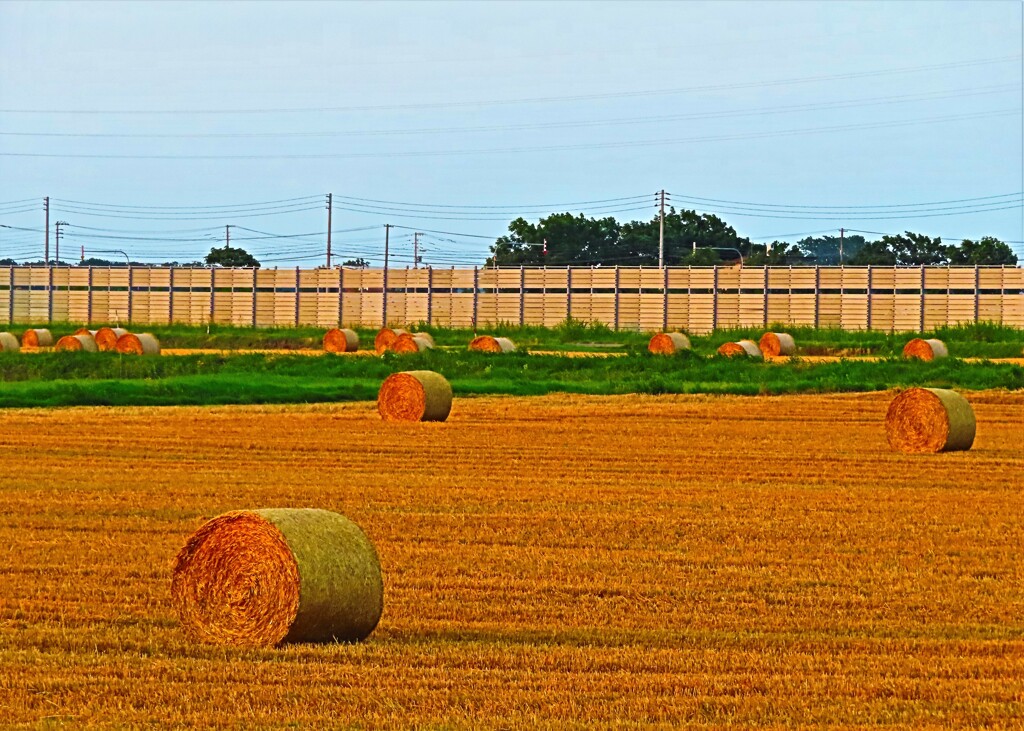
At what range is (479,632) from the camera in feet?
33.2

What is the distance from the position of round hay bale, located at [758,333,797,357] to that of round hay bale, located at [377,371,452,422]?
2137 centimetres

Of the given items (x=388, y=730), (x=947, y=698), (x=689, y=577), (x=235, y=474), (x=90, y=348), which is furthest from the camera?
(x=90, y=348)

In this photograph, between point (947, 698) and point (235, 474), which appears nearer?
point (947, 698)

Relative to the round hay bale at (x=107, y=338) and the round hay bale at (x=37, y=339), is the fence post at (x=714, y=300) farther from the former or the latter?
the round hay bale at (x=37, y=339)

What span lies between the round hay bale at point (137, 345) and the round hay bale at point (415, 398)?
61.5 feet

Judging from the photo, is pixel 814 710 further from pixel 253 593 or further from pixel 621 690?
pixel 253 593

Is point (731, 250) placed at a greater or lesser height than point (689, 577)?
greater

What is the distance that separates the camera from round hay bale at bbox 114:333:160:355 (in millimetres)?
44219

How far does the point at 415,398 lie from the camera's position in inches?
1045

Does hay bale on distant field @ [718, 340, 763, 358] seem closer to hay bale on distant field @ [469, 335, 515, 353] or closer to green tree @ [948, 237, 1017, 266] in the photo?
hay bale on distant field @ [469, 335, 515, 353]

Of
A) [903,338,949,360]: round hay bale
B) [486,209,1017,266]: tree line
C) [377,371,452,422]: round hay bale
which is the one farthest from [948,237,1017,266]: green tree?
[377,371,452,422]: round hay bale

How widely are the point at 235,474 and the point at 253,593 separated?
9241 mm

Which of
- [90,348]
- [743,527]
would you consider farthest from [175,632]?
[90,348]

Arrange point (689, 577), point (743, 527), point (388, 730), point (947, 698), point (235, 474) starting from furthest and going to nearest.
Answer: point (235, 474)
point (743, 527)
point (689, 577)
point (947, 698)
point (388, 730)
